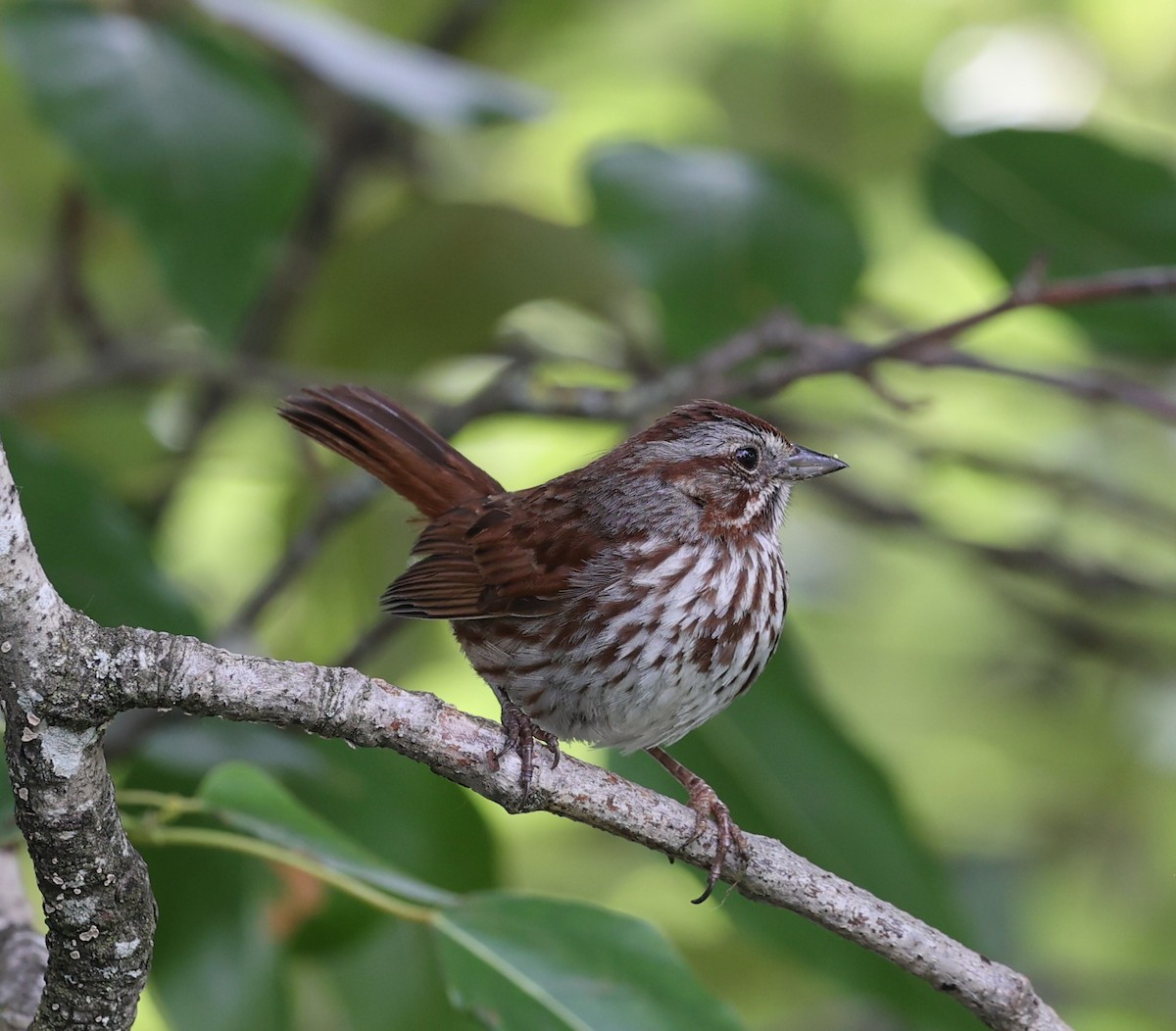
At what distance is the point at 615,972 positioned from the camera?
261 cm

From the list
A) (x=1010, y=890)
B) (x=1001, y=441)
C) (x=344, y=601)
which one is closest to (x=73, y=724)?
(x=344, y=601)

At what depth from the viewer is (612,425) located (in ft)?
12.6

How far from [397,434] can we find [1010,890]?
8.56 ft

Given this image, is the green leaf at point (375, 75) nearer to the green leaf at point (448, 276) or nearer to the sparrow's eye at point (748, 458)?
the green leaf at point (448, 276)

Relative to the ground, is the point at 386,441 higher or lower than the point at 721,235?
lower

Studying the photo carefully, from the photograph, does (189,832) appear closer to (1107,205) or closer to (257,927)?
(257,927)

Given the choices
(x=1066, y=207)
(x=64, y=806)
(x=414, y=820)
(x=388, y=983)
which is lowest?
(x=388, y=983)

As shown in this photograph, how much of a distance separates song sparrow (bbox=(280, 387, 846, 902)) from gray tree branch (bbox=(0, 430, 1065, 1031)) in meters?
0.60

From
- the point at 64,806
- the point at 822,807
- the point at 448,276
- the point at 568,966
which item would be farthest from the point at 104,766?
the point at 448,276

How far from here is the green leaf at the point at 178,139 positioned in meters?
3.17

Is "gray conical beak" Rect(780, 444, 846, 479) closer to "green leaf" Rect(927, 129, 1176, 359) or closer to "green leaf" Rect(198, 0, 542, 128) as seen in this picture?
"green leaf" Rect(927, 129, 1176, 359)

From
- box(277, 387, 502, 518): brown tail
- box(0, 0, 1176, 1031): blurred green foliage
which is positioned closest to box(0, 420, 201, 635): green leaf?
box(0, 0, 1176, 1031): blurred green foliage

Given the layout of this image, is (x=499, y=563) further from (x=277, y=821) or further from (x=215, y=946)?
(x=215, y=946)

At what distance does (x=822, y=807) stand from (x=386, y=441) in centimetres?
127
